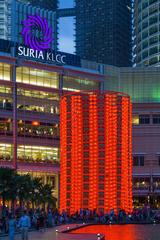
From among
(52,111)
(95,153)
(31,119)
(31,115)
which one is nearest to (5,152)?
(31,119)

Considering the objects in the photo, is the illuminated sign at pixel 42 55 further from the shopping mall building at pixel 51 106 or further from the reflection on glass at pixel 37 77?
the reflection on glass at pixel 37 77

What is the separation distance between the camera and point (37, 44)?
125062 millimetres

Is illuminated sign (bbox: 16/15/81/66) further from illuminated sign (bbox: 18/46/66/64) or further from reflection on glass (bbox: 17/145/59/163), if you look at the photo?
reflection on glass (bbox: 17/145/59/163)

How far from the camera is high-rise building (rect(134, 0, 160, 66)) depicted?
570 ft

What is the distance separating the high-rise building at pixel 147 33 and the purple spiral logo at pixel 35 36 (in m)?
48.6

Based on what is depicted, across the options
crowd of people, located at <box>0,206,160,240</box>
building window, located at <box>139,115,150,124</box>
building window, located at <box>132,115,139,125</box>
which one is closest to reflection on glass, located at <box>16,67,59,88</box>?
building window, located at <box>132,115,139,125</box>

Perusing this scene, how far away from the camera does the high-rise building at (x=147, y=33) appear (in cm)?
17375

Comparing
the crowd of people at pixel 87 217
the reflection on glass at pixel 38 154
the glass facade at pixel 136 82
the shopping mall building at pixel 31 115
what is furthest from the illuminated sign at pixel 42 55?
the crowd of people at pixel 87 217

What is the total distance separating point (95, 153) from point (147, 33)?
9901 centimetres

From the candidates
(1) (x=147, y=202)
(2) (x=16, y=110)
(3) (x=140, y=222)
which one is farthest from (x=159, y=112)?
(3) (x=140, y=222)

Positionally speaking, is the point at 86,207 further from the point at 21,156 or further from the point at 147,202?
the point at 147,202

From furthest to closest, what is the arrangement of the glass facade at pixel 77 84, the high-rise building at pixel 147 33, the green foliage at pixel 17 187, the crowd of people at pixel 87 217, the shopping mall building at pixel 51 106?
the high-rise building at pixel 147 33 → the glass facade at pixel 77 84 → the shopping mall building at pixel 51 106 → the green foliage at pixel 17 187 → the crowd of people at pixel 87 217

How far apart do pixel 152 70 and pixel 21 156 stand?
31390 mm

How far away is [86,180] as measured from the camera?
267 ft
